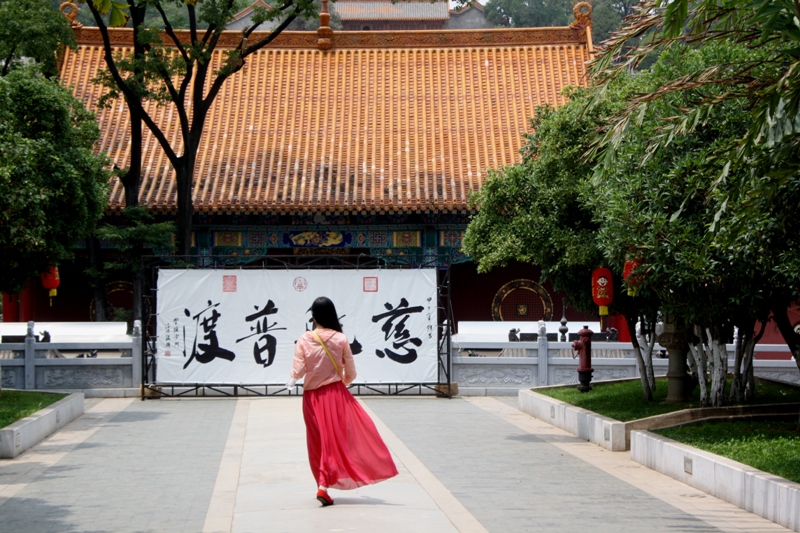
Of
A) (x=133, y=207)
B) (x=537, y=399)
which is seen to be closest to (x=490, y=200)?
(x=537, y=399)

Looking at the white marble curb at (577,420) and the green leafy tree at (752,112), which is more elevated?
the green leafy tree at (752,112)

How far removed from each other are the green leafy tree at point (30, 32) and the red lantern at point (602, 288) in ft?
37.7

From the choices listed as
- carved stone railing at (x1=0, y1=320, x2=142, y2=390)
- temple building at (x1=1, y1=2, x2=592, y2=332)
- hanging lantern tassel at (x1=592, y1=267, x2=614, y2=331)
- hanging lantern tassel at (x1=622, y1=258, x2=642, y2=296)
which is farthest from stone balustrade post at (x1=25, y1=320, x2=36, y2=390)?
hanging lantern tassel at (x1=622, y1=258, x2=642, y2=296)

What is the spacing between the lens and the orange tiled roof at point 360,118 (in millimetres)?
23297

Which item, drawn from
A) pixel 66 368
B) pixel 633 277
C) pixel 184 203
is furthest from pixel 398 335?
pixel 633 277

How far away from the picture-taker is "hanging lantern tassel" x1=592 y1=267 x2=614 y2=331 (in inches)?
531

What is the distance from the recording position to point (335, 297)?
17.6m

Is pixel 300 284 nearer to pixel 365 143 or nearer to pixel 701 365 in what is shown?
pixel 701 365

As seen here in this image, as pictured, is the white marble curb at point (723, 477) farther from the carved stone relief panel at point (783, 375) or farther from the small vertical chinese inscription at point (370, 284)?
the carved stone relief panel at point (783, 375)

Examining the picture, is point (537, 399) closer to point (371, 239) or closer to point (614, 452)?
point (614, 452)

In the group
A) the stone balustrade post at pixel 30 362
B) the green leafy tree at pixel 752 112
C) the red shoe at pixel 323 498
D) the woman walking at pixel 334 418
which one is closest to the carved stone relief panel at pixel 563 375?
the stone balustrade post at pixel 30 362

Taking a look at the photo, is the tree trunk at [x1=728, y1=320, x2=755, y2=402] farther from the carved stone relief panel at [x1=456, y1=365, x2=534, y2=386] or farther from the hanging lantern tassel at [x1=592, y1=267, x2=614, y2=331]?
the carved stone relief panel at [x1=456, y1=365, x2=534, y2=386]

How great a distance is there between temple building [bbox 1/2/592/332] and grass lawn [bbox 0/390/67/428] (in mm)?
6973

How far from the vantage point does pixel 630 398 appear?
579 inches
